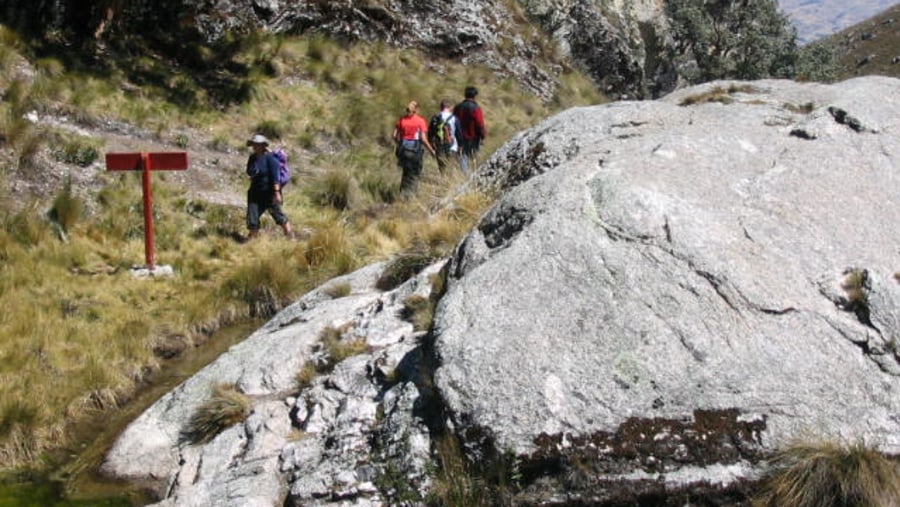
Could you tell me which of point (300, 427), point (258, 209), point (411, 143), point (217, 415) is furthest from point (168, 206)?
point (300, 427)

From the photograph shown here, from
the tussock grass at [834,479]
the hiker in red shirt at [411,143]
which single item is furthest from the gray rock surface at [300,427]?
the hiker in red shirt at [411,143]

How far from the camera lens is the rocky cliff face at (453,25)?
52.2 feet

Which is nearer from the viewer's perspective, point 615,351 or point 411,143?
point 615,351

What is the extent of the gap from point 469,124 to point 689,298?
900 cm

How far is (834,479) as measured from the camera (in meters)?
4.65

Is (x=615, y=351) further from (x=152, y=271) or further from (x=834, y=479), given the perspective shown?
(x=152, y=271)

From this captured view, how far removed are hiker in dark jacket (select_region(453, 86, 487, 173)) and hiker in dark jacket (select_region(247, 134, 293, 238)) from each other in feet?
10.9

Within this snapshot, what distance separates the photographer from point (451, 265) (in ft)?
22.9

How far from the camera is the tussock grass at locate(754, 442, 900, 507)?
15.0 ft

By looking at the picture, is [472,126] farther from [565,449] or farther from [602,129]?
[565,449]

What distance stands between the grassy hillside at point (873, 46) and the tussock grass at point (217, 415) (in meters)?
82.4

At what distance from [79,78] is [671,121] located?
34.6 feet

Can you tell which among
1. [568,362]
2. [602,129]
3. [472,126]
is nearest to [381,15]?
[472,126]

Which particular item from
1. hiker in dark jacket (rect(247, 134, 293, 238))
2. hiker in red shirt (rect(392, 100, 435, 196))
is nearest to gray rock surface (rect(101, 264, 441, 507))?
hiker in dark jacket (rect(247, 134, 293, 238))
